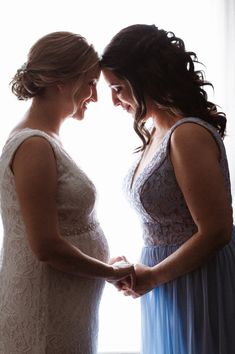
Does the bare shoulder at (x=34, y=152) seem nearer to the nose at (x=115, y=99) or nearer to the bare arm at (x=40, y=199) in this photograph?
the bare arm at (x=40, y=199)

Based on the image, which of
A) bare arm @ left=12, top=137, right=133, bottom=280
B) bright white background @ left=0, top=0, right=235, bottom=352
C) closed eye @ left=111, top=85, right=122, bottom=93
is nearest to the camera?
bare arm @ left=12, top=137, right=133, bottom=280

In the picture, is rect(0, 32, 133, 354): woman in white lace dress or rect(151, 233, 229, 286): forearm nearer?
rect(0, 32, 133, 354): woman in white lace dress

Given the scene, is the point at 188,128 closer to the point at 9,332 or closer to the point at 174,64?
the point at 174,64

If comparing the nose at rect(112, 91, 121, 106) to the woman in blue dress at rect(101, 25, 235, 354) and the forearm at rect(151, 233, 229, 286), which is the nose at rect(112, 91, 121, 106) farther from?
the forearm at rect(151, 233, 229, 286)

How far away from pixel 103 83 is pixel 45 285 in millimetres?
865

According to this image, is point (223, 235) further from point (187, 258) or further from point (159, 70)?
point (159, 70)

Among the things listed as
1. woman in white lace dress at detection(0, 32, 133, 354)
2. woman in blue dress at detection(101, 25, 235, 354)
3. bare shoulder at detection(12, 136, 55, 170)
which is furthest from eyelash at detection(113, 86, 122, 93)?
bare shoulder at detection(12, 136, 55, 170)

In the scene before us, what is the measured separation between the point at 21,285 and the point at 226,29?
125 cm

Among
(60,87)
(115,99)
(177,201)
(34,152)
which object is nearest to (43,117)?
(60,87)

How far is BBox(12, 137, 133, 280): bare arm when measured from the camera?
1138 mm

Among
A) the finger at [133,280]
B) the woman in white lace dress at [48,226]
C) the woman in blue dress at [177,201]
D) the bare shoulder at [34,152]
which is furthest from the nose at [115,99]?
the finger at [133,280]

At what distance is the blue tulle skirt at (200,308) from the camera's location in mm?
1296

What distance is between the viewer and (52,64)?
49.8 inches

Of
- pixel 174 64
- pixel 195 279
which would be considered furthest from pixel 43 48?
pixel 195 279
